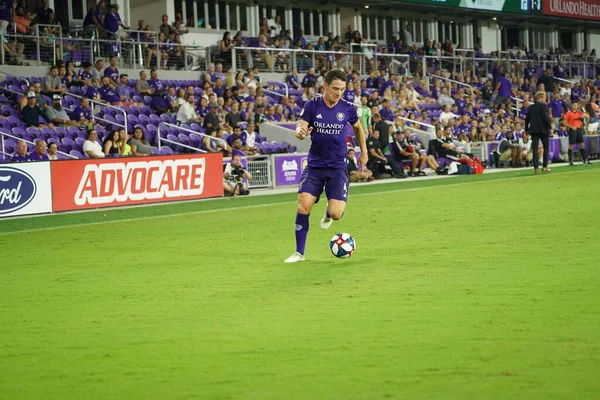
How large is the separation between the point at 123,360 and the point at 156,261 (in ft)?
19.0

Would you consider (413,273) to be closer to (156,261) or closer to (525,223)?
(156,261)

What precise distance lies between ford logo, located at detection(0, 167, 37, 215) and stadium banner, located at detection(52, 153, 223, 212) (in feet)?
2.13

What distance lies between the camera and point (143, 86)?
1139 inches

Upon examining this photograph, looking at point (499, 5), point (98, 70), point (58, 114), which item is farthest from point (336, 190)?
point (499, 5)

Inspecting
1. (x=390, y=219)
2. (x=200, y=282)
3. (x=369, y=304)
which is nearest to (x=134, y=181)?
(x=390, y=219)

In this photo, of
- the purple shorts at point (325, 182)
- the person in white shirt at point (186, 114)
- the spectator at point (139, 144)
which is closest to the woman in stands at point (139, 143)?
the spectator at point (139, 144)

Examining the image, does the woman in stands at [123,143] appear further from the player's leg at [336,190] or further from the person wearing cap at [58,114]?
the player's leg at [336,190]

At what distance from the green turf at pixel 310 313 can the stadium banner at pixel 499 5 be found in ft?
112

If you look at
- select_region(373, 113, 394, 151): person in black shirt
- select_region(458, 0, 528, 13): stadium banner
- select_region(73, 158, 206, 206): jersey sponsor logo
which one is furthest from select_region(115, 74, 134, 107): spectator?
select_region(458, 0, 528, 13): stadium banner

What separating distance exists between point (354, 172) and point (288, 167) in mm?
2041

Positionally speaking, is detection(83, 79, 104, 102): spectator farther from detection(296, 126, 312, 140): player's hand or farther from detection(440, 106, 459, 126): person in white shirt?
detection(296, 126, 312, 140): player's hand

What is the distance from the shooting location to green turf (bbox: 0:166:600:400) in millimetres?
5832

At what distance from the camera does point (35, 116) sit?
80.6ft

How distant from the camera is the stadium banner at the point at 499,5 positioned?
4816 centimetres
